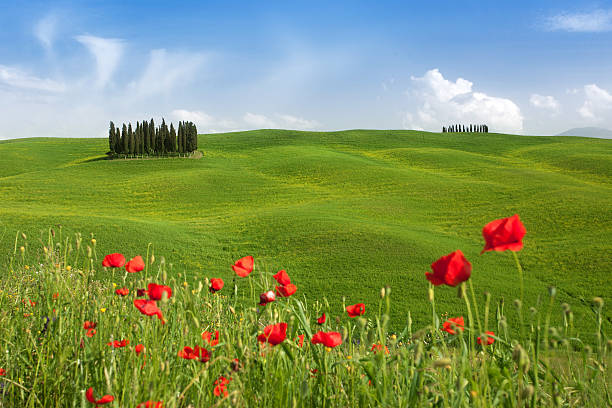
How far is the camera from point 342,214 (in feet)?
73.6

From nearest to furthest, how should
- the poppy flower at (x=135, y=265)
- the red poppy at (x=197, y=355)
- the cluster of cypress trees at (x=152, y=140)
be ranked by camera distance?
the red poppy at (x=197, y=355)
the poppy flower at (x=135, y=265)
the cluster of cypress trees at (x=152, y=140)

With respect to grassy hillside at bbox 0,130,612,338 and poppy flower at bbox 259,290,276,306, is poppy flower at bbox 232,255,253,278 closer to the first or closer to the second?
poppy flower at bbox 259,290,276,306

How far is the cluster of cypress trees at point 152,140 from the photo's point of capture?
4791 centimetres

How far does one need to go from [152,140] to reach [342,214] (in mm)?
33662

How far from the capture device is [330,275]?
42.9ft

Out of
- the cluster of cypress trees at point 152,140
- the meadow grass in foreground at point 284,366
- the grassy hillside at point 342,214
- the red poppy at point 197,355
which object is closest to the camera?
the meadow grass in foreground at point 284,366

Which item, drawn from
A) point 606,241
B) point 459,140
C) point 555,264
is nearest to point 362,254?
point 555,264

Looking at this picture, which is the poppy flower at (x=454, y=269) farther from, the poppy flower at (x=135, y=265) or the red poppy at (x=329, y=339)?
the poppy flower at (x=135, y=265)

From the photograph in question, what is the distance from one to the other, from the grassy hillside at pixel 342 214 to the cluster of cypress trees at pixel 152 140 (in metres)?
4.66

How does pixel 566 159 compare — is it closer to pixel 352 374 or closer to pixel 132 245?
pixel 132 245

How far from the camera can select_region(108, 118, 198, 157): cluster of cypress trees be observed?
47912 millimetres

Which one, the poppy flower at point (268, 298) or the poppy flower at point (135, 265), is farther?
the poppy flower at point (135, 265)

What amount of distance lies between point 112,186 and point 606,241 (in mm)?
31126

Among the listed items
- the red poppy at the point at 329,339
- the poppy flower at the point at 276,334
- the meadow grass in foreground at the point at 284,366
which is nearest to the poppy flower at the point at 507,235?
the meadow grass in foreground at the point at 284,366
